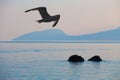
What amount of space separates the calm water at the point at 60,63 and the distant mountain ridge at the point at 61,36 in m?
0.81

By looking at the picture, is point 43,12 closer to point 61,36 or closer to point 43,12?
point 43,12

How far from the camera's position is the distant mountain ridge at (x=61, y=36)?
4660 millimetres

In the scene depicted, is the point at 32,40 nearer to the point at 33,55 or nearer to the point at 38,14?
the point at 38,14

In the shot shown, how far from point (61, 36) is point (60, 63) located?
243cm

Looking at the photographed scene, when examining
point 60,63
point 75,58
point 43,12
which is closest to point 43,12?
point 43,12

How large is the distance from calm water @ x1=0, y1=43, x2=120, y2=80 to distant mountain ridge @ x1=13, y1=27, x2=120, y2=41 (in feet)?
2.65

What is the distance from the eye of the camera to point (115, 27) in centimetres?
474

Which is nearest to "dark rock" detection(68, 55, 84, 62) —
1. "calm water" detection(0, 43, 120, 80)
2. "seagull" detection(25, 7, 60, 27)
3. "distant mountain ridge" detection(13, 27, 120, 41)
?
"calm water" detection(0, 43, 120, 80)

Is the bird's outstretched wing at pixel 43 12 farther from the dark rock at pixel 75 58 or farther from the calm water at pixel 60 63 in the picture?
the dark rock at pixel 75 58

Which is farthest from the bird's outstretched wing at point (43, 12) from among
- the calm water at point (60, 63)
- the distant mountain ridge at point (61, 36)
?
the calm water at point (60, 63)

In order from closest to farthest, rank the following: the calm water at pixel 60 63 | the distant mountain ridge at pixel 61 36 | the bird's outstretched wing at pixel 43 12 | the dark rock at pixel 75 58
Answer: the bird's outstretched wing at pixel 43 12
the distant mountain ridge at pixel 61 36
the calm water at pixel 60 63
the dark rock at pixel 75 58

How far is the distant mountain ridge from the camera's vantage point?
4.66 m

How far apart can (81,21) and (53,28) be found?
362mm

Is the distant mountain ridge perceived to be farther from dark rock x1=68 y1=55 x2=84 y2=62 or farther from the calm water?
dark rock x1=68 y1=55 x2=84 y2=62
